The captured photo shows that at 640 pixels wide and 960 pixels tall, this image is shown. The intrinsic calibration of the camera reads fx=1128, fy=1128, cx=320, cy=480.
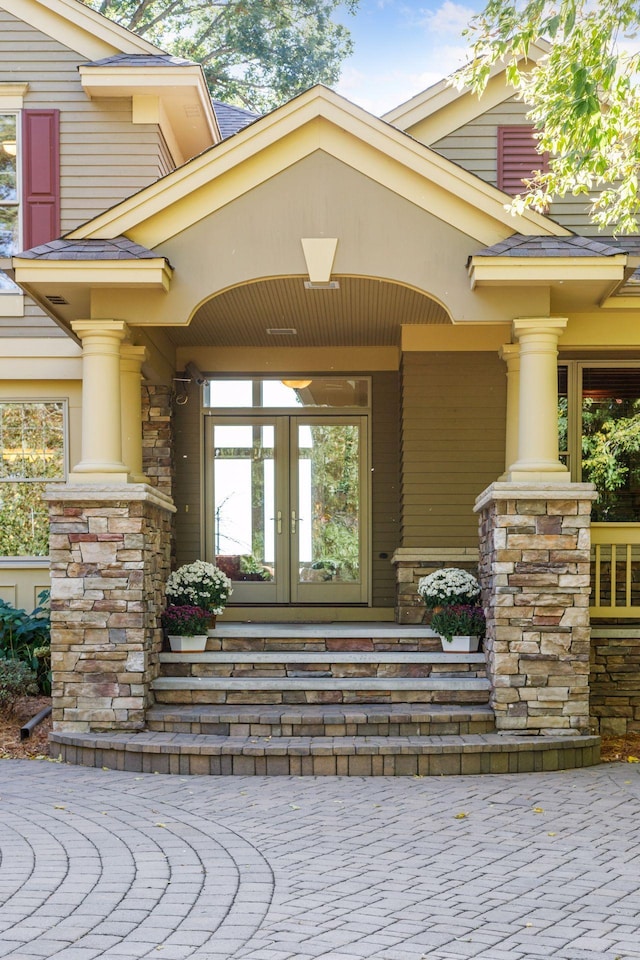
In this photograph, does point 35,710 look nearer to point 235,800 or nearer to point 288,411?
point 235,800

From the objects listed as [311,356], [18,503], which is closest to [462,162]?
[311,356]

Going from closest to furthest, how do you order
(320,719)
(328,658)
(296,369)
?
(320,719)
(328,658)
(296,369)

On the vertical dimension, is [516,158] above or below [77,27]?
below

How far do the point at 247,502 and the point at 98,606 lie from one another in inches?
155

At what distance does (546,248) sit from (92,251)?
3326 mm

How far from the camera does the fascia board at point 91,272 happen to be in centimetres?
820

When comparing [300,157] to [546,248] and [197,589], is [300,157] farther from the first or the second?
[197,589]

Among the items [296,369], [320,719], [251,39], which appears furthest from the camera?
[251,39]

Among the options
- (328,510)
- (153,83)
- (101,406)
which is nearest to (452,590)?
(328,510)

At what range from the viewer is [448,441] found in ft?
36.2

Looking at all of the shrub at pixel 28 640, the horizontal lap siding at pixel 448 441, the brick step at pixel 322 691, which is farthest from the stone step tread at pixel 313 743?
the horizontal lap siding at pixel 448 441

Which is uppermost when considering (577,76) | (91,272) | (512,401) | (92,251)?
(577,76)

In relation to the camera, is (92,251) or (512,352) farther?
(512,352)

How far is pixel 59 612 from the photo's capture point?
27.2ft
